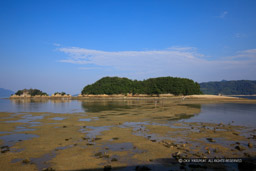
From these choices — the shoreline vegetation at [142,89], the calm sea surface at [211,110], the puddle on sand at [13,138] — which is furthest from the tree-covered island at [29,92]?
the puddle on sand at [13,138]

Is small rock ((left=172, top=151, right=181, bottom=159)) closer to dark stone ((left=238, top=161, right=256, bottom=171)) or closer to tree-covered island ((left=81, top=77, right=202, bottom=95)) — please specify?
dark stone ((left=238, top=161, right=256, bottom=171))

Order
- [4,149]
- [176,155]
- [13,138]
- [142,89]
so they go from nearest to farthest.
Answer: [176,155]
[4,149]
[13,138]
[142,89]

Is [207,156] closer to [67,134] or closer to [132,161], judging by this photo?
[132,161]

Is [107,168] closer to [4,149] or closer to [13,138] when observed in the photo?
[4,149]

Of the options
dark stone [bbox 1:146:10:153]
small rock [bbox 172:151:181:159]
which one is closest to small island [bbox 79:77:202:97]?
small rock [bbox 172:151:181:159]

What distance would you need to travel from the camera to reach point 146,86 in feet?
456

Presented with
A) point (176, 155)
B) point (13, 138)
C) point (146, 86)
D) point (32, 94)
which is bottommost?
point (176, 155)

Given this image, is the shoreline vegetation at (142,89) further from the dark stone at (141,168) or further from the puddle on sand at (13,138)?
the dark stone at (141,168)

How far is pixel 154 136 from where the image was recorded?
1520 centimetres

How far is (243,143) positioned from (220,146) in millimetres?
2114

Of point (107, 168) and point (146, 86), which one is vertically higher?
point (146, 86)

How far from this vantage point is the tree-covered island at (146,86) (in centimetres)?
12200

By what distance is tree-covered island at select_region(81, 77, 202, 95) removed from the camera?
122 metres

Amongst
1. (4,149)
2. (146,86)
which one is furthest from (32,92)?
(4,149)
